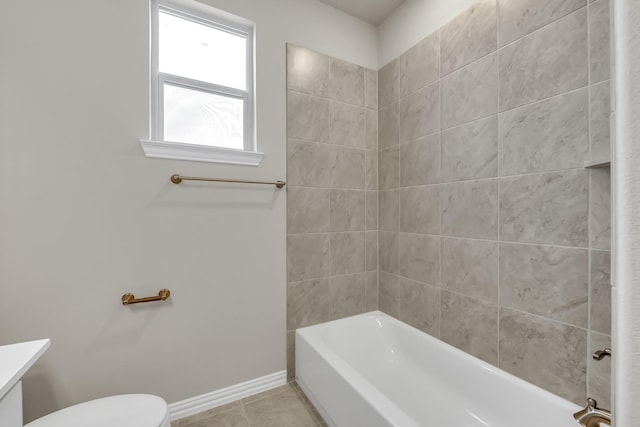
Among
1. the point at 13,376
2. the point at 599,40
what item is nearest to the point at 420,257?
the point at 599,40

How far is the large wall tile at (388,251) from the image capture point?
208cm

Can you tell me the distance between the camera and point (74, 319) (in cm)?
135

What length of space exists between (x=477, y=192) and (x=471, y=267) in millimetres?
427

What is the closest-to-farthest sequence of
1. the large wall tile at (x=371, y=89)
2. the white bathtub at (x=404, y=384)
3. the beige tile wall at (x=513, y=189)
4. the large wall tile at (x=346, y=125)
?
the beige tile wall at (x=513, y=189) → the white bathtub at (x=404, y=384) → the large wall tile at (x=346, y=125) → the large wall tile at (x=371, y=89)

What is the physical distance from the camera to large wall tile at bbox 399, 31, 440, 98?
176cm

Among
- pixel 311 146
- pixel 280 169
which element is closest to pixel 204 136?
pixel 280 169

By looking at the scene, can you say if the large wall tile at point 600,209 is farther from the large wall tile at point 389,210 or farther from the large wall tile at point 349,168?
the large wall tile at point 349,168

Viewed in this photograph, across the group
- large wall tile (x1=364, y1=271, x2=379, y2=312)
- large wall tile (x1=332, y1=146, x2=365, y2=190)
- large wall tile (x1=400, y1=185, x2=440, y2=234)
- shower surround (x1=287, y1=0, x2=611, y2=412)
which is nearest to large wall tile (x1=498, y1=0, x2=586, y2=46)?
shower surround (x1=287, y1=0, x2=611, y2=412)

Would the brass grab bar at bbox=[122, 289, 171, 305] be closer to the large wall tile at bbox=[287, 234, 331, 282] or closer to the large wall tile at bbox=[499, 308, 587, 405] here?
the large wall tile at bbox=[287, 234, 331, 282]

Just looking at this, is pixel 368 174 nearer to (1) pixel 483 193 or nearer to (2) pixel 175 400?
(1) pixel 483 193

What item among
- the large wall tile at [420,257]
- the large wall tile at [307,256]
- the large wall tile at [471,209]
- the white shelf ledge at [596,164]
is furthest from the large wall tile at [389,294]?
the white shelf ledge at [596,164]

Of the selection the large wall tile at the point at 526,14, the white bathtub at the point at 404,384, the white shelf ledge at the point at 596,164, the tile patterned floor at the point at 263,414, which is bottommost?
the tile patterned floor at the point at 263,414

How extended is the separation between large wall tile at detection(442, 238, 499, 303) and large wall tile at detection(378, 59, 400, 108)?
1.14 meters

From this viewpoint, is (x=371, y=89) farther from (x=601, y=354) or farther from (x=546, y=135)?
(x=601, y=354)
